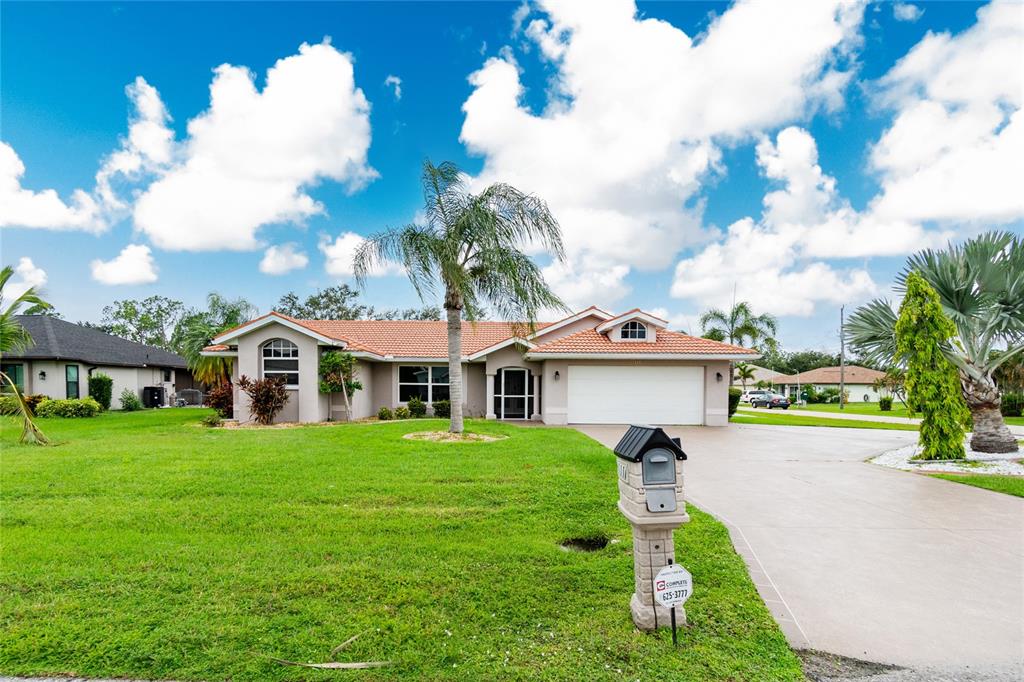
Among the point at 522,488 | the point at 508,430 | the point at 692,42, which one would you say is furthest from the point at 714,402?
the point at 522,488

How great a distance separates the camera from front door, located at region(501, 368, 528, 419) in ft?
65.4

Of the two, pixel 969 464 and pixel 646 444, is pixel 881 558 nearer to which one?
pixel 646 444

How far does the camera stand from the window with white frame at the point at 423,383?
20.7 metres

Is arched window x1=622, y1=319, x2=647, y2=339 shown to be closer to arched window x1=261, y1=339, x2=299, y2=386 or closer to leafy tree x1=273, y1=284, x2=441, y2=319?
arched window x1=261, y1=339, x2=299, y2=386

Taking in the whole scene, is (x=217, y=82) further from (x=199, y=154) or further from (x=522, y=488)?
(x=522, y=488)

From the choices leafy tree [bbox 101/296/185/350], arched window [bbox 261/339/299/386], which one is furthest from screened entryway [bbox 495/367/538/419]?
leafy tree [bbox 101/296/185/350]

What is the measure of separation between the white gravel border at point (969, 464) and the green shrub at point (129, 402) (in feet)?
101

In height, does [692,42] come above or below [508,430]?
above

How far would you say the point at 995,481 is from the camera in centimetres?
874

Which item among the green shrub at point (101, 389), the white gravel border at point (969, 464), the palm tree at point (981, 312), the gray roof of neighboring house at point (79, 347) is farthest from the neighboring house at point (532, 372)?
the gray roof of neighboring house at point (79, 347)

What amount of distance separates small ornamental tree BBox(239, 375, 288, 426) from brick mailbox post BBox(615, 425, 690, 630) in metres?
15.7

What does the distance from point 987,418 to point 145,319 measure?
65.3m

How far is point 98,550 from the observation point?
497 cm

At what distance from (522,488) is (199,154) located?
15.4 meters
